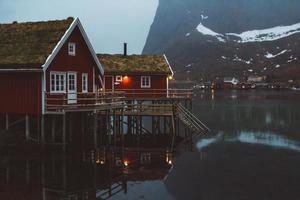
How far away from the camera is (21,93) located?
3216cm

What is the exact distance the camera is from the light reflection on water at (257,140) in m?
38.4

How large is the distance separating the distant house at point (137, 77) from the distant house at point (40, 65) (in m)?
13.3

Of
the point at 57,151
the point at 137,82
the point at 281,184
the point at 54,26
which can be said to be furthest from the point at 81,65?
the point at 281,184

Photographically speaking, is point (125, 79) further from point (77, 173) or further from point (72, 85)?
point (77, 173)

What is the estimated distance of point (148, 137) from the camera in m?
42.9

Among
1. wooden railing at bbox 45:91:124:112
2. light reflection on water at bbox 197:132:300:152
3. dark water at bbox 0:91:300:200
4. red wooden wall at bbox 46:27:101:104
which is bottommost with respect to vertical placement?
dark water at bbox 0:91:300:200

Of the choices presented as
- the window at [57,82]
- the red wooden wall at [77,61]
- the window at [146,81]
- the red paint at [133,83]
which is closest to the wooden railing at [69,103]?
the window at [57,82]

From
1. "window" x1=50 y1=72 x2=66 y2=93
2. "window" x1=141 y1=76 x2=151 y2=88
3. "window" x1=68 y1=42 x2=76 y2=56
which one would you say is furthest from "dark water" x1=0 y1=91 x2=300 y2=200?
"window" x1=141 y1=76 x2=151 y2=88

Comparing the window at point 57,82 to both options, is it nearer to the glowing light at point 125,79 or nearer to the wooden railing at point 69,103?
the wooden railing at point 69,103

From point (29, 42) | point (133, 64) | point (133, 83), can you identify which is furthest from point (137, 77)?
point (29, 42)

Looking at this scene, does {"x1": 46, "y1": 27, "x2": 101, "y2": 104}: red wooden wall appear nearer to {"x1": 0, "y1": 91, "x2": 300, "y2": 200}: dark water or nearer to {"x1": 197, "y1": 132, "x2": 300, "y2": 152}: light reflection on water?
{"x1": 0, "y1": 91, "x2": 300, "y2": 200}: dark water

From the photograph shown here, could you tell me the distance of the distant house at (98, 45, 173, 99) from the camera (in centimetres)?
4900

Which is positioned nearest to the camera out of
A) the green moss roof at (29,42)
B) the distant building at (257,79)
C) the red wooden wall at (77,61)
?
the green moss roof at (29,42)

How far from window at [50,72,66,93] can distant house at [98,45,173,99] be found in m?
15.1
